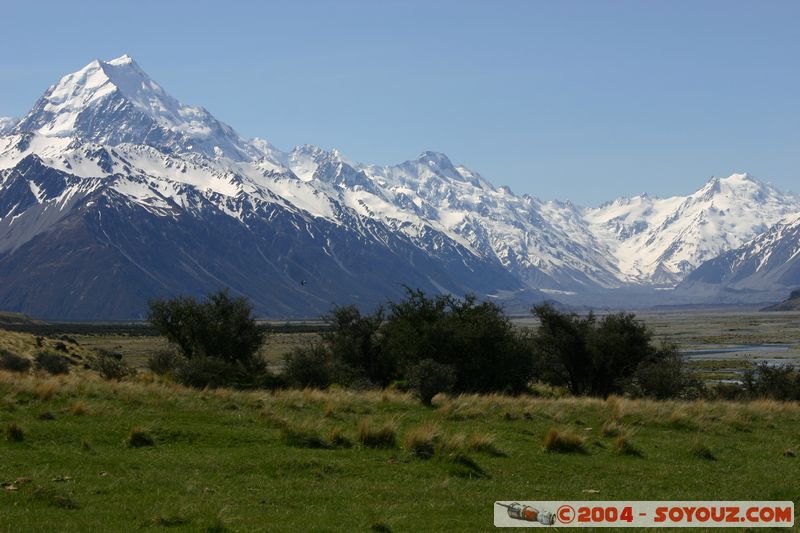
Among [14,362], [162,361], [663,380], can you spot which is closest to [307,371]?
[162,361]

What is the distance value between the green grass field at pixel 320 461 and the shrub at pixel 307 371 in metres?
17.7

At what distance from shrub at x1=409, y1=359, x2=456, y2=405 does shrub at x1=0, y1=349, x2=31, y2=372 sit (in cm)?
3006

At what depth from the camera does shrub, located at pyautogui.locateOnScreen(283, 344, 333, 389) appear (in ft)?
158

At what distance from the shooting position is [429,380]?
35250mm

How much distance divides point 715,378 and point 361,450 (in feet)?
254

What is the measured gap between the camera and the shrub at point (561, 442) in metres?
23.0

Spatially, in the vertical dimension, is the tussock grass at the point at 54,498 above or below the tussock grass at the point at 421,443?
above

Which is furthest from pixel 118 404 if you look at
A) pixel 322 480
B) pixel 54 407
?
pixel 322 480

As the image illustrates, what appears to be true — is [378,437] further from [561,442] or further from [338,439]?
[561,442]

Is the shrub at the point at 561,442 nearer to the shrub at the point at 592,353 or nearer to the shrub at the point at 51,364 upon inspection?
the shrub at the point at 592,353

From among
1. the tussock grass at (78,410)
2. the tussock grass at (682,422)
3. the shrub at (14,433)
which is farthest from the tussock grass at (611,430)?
the shrub at (14,433)

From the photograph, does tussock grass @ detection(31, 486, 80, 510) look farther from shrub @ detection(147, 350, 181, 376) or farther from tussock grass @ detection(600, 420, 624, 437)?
shrub @ detection(147, 350, 181, 376)

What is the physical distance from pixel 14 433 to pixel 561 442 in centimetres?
1310

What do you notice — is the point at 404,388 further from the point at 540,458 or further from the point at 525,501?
the point at 525,501
